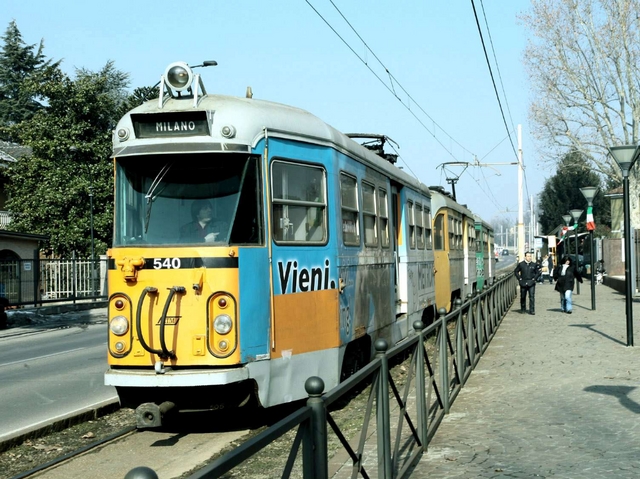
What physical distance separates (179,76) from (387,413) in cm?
438

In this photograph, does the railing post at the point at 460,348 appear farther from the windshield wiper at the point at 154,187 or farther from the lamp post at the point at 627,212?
the lamp post at the point at 627,212

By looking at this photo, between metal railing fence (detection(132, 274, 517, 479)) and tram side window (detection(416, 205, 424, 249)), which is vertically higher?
tram side window (detection(416, 205, 424, 249))

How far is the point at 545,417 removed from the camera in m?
8.03

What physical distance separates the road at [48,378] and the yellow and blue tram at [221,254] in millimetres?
1675

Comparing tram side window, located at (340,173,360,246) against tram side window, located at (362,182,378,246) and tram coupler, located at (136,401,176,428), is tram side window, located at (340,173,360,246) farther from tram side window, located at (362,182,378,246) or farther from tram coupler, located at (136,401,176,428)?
tram coupler, located at (136,401,176,428)

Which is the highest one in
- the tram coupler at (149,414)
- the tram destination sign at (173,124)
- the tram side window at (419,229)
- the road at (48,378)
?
the tram destination sign at (173,124)

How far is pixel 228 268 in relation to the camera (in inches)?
292

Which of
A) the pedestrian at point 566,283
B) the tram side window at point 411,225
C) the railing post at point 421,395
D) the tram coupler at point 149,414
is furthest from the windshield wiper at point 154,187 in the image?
the pedestrian at point 566,283

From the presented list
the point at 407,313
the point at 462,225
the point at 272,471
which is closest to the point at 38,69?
the point at 462,225

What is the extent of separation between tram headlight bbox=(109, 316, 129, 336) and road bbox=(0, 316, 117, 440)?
135cm

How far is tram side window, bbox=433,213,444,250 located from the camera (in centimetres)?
1750

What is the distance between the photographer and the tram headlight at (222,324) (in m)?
7.32

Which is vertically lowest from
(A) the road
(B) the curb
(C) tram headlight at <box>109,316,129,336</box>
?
(A) the road

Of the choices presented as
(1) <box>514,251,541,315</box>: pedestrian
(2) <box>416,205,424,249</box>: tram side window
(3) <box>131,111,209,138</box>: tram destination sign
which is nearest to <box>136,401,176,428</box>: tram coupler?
(3) <box>131,111,209,138</box>: tram destination sign
